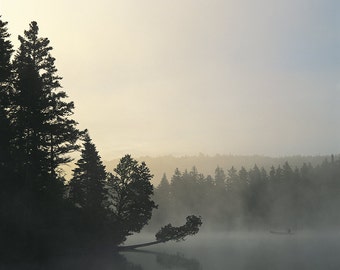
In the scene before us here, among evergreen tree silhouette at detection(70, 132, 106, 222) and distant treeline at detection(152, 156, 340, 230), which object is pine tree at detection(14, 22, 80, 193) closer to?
evergreen tree silhouette at detection(70, 132, 106, 222)

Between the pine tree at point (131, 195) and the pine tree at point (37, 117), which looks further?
the pine tree at point (131, 195)

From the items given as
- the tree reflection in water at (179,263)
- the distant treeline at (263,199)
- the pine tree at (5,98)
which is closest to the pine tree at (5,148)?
the pine tree at (5,98)

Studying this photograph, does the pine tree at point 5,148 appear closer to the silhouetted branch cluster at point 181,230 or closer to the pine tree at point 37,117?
the pine tree at point 37,117

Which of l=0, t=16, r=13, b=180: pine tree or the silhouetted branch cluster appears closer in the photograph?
l=0, t=16, r=13, b=180: pine tree

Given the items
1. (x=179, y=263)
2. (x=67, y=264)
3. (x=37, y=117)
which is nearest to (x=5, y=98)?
(x=37, y=117)

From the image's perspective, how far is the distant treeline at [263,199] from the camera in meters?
138

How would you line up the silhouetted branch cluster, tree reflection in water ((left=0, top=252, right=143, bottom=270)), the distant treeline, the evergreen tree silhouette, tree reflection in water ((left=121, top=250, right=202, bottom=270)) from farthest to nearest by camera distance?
the distant treeline, the silhouetted branch cluster, the evergreen tree silhouette, tree reflection in water ((left=121, top=250, right=202, bottom=270)), tree reflection in water ((left=0, top=252, right=143, bottom=270))

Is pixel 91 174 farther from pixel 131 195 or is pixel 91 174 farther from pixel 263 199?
pixel 263 199

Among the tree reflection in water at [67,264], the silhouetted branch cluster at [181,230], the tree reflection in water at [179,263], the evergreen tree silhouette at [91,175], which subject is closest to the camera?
the tree reflection in water at [67,264]

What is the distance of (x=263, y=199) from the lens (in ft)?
475

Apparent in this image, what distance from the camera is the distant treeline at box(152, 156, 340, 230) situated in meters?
138

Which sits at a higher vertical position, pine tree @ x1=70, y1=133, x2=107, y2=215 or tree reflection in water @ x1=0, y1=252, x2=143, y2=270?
pine tree @ x1=70, y1=133, x2=107, y2=215

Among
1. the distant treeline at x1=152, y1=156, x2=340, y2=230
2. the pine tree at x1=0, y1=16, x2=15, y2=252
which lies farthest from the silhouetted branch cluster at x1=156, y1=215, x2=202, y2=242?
the distant treeline at x1=152, y1=156, x2=340, y2=230

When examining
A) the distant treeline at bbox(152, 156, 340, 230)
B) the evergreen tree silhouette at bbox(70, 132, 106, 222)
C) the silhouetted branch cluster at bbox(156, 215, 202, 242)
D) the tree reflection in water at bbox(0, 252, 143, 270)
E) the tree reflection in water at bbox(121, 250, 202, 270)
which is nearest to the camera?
the tree reflection in water at bbox(0, 252, 143, 270)
